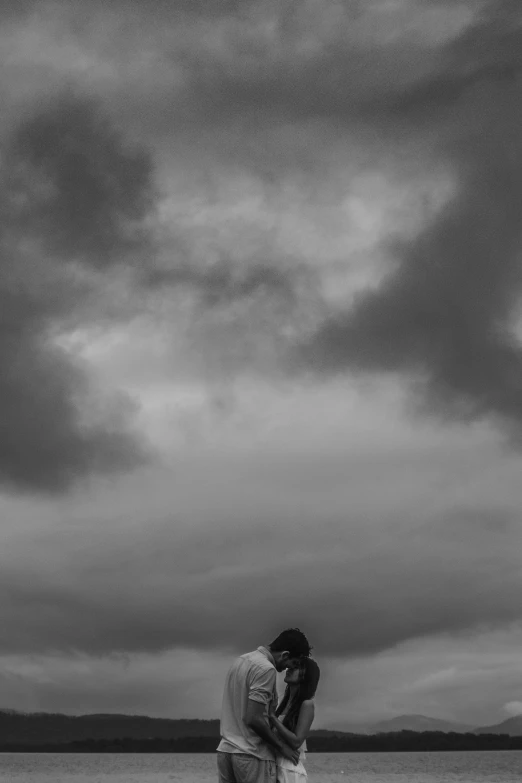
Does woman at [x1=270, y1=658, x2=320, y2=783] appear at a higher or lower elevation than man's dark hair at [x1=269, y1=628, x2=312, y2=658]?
lower

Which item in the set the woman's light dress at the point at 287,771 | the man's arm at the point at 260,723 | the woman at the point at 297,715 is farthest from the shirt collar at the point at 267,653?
the woman's light dress at the point at 287,771

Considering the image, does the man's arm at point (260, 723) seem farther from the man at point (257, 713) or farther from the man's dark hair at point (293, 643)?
the man's dark hair at point (293, 643)

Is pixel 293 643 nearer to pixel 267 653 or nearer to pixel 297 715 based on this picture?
pixel 267 653

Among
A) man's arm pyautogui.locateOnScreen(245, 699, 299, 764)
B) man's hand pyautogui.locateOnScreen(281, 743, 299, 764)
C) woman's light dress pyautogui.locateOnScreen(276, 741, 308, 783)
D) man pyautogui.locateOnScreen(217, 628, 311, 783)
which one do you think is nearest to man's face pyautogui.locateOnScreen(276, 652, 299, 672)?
man pyautogui.locateOnScreen(217, 628, 311, 783)

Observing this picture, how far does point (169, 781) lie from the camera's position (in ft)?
291

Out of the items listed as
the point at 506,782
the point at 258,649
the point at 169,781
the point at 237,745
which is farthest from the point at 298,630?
the point at 169,781

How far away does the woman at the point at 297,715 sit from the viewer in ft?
24.9

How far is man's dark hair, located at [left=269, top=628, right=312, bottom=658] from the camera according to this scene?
7496mm

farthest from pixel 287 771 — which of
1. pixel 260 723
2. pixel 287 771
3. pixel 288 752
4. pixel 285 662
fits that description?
pixel 285 662

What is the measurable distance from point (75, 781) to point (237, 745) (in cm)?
8256

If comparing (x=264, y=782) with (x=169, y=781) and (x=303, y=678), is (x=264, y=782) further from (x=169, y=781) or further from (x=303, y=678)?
(x=169, y=781)

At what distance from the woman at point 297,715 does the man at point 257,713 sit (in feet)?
0.20

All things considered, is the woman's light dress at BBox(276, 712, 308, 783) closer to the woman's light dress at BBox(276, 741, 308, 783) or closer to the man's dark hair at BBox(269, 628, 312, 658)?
the woman's light dress at BBox(276, 741, 308, 783)

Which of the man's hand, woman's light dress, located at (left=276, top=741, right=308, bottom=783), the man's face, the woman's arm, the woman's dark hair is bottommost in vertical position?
woman's light dress, located at (left=276, top=741, right=308, bottom=783)
